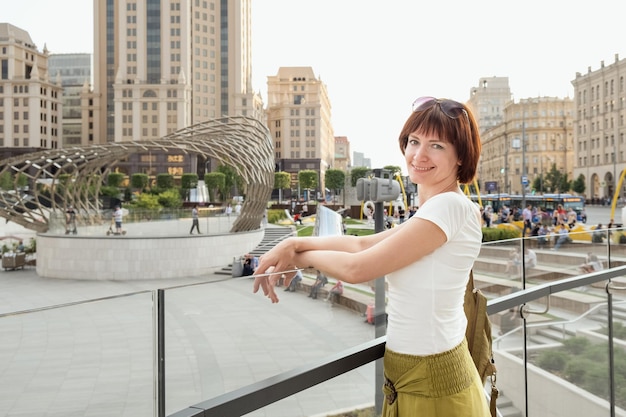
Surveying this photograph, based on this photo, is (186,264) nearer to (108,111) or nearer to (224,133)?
(224,133)

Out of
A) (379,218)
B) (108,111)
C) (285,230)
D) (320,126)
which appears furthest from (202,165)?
(379,218)

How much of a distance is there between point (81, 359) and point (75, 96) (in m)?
137

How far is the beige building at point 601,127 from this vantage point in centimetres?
7394

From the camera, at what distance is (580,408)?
375 centimetres

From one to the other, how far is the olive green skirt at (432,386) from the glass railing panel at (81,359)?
0.83 metres

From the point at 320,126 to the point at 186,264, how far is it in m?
91.8

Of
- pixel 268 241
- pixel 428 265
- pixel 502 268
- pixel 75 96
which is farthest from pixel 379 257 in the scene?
pixel 75 96

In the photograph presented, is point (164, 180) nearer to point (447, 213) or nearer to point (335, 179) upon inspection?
point (335, 179)

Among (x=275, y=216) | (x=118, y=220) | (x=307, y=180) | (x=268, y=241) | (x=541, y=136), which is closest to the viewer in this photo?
(x=118, y=220)

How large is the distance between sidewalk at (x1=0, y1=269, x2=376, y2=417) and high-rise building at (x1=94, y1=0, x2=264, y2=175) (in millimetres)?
89273

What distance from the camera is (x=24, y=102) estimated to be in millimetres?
93500

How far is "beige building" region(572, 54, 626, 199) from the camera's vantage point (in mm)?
73938

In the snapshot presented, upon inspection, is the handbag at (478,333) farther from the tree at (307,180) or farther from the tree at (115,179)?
the tree at (307,180)

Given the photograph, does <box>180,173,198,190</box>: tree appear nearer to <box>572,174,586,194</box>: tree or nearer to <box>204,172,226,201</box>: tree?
<box>204,172,226,201</box>: tree
